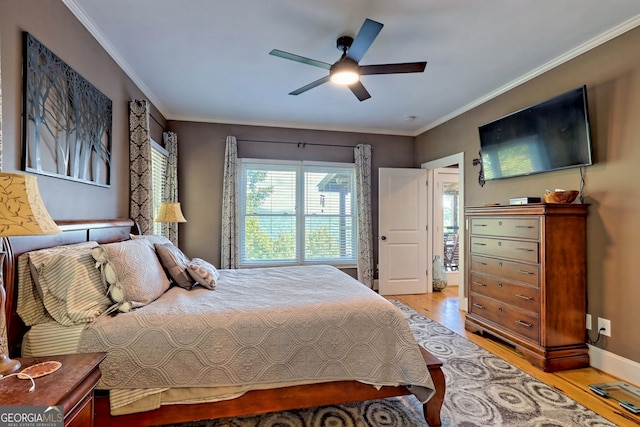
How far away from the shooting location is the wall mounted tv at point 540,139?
2.55 metres

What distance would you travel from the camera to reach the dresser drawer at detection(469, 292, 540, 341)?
259 centimetres

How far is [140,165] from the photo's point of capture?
10.2 feet

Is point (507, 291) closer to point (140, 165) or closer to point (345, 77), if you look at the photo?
point (345, 77)

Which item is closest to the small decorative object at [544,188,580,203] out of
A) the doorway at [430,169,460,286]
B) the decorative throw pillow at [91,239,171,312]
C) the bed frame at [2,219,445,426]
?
the bed frame at [2,219,445,426]

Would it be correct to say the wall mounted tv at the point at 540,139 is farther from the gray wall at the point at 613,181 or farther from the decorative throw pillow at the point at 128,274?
the decorative throw pillow at the point at 128,274

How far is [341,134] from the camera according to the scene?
506 centimetres

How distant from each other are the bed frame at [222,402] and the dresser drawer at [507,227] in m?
1.55

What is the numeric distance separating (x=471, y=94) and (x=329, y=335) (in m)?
3.39

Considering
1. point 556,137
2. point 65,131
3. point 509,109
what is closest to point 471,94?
point 509,109

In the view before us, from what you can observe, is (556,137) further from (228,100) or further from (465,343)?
(228,100)

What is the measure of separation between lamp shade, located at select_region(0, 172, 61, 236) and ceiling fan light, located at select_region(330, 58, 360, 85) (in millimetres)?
2050

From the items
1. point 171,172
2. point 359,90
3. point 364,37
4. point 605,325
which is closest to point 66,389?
point 364,37

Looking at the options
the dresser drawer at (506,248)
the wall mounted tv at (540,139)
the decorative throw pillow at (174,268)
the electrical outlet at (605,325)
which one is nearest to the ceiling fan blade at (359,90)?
the wall mounted tv at (540,139)

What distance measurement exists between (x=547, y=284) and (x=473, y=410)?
1252mm
